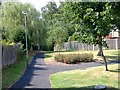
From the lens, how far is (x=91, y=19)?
53.8ft

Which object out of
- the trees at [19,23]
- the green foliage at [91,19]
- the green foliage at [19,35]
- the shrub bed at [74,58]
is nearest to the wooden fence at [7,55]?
the shrub bed at [74,58]

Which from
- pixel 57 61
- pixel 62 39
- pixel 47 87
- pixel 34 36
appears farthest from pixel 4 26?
pixel 47 87

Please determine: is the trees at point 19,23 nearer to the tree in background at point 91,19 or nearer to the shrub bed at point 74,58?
the shrub bed at point 74,58

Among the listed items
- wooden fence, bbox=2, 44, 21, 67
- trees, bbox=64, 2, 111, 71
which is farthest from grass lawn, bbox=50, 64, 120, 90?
wooden fence, bbox=2, 44, 21, 67

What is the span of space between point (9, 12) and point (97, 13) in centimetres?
2719

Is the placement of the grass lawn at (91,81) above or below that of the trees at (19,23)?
below

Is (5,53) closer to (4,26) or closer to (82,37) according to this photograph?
(82,37)

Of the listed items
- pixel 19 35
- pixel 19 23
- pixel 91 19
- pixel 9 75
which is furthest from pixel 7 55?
pixel 19 23

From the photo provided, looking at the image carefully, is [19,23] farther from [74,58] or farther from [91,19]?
[91,19]

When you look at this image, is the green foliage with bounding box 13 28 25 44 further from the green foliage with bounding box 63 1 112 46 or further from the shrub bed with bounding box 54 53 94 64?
the green foliage with bounding box 63 1 112 46

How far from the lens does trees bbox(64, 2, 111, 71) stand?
16.0 metres

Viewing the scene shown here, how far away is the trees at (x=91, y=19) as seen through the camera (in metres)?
16.0

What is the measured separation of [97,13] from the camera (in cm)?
1631

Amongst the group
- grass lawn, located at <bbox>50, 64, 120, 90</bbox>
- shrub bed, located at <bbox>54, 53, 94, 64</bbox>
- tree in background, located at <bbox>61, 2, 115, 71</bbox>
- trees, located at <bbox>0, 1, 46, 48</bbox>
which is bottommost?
grass lawn, located at <bbox>50, 64, 120, 90</bbox>
